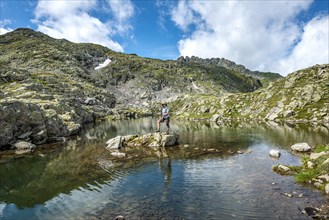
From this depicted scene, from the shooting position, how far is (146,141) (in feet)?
187

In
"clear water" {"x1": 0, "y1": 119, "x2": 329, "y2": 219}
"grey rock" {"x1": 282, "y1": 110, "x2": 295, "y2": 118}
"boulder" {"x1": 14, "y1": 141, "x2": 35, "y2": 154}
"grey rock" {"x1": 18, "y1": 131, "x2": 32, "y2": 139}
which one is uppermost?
"grey rock" {"x1": 282, "y1": 110, "x2": 295, "y2": 118}

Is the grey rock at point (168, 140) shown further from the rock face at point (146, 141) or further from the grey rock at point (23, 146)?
the grey rock at point (23, 146)

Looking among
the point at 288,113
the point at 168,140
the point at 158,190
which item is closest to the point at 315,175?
the point at 158,190

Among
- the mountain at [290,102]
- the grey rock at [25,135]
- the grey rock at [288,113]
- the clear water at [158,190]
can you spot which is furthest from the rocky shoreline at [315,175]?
the grey rock at [288,113]

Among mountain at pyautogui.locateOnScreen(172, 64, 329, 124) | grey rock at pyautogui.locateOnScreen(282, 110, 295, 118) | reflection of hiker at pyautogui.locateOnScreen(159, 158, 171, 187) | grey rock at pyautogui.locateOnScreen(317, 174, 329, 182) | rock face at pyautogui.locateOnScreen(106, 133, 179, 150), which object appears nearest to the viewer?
grey rock at pyautogui.locateOnScreen(317, 174, 329, 182)

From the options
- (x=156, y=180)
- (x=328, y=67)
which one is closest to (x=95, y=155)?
(x=156, y=180)

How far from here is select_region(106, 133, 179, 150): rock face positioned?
5491 centimetres

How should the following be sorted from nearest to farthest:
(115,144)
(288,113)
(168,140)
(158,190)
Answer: (158,190) < (115,144) < (168,140) < (288,113)

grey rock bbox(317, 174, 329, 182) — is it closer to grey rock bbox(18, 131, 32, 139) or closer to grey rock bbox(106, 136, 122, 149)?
grey rock bbox(106, 136, 122, 149)

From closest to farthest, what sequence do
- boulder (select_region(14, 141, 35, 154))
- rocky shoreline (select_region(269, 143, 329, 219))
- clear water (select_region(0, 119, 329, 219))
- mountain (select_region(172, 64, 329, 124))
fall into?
rocky shoreline (select_region(269, 143, 329, 219))
clear water (select_region(0, 119, 329, 219))
boulder (select_region(14, 141, 35, 154))
mountain (select_region(172, 64, 329, 124))

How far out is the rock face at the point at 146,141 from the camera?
2162 inches

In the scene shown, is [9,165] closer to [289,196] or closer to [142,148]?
[142,148]

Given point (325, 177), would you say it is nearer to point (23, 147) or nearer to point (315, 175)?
point (315, 175)

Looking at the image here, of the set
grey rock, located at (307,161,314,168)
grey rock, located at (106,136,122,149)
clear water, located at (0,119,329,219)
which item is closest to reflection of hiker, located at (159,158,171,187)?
clear water, located at (0,119,329,219)
